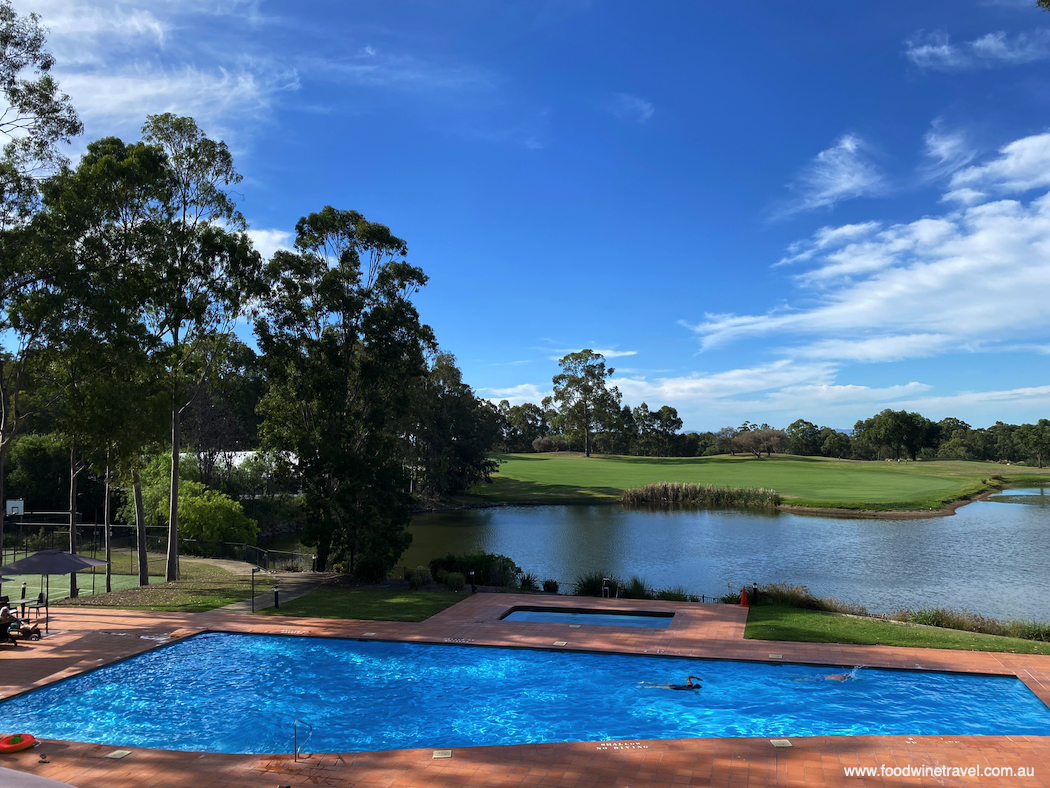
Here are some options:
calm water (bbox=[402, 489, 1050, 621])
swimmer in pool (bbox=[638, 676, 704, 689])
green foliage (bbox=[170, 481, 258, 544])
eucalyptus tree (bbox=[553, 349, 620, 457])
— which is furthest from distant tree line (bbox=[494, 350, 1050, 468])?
swimmer in pool (bbox=[638, 676, 704, 689])

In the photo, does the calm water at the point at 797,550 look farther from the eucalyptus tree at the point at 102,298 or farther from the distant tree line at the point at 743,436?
the distant tree line at the point at 743,436

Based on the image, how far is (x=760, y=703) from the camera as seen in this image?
12.9m

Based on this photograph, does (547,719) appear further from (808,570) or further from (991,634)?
(808,570)

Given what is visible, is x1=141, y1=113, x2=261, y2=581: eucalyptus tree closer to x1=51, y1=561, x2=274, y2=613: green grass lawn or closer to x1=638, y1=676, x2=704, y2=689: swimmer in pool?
x1=51, y1=561, x2=274, y2=613: green grass lawn

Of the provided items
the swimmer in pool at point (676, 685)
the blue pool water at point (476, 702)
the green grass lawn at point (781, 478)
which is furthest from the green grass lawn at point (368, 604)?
the green grass lawn at point (781, 478)

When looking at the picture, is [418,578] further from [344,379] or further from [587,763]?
[587,763]

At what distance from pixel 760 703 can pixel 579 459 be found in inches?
3658

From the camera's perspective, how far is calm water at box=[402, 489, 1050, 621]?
27.1m

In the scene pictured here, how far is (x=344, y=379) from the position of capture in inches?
1014

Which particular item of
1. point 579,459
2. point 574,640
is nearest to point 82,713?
point 574,640

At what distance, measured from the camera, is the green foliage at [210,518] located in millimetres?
33188

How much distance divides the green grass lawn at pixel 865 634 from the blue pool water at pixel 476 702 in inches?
83.1

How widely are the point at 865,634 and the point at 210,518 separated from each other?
1149 inches

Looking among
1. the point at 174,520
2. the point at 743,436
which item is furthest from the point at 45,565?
the point at 743,436
